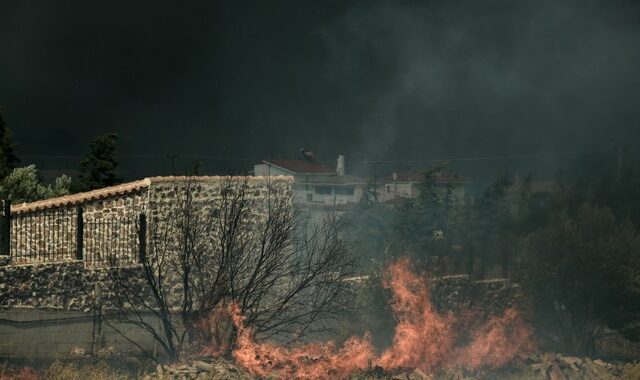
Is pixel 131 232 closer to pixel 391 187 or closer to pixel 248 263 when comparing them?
pixel 248 263

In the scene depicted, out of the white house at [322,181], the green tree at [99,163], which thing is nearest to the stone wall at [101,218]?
the green tree at [99,163]

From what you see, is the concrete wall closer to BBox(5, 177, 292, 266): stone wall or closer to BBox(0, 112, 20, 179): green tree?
BBox(5, 177, 292, 266): stone wall

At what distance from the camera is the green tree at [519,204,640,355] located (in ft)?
110

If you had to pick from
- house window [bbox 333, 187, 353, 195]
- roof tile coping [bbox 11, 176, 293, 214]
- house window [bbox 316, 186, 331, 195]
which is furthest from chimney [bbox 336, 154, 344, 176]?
roof tile coping [bbox 11, 176, 293, 214]

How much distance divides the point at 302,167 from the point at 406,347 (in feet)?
176

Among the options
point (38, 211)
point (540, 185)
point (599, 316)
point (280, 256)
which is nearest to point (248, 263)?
point (280, 256)

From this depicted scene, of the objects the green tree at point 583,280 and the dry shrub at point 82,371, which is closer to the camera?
the dry shrub at point 82,371

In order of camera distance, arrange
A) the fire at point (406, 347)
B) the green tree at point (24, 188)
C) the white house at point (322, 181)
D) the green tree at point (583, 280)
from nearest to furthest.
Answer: the fire at point (406, 347) → the green tree at point (24, 188) → the green tree at point (583, 280) → the white house at point (322, 181)

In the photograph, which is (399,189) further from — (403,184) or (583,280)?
(583,280)

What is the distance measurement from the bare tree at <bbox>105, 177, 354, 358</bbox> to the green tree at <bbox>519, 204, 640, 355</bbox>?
12156 mm

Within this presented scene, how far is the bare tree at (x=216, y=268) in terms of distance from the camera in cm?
2291

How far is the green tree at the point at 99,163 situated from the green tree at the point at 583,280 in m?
16.3

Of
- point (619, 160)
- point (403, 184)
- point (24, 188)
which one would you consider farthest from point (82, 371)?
point (403, 184)

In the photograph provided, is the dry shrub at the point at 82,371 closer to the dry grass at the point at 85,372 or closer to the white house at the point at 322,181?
the dry grass at the point at 85,372
